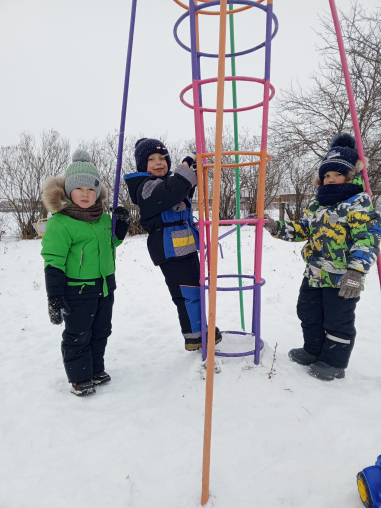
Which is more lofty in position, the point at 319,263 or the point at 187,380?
the point at 319,263

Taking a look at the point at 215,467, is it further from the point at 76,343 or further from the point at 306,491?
the point at 76,343

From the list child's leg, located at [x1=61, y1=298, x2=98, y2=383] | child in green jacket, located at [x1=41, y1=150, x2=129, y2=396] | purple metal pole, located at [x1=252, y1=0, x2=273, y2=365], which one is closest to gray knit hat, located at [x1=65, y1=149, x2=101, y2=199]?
child in green jacket, located at [x1=41, y1=150, x2=129, y2=396]

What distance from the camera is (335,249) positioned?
7.29 feet

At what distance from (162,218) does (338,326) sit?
144cm

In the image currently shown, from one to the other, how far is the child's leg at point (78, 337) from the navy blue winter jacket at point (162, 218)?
1.96 feet

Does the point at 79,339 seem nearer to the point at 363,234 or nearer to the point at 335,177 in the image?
the point at 363,234

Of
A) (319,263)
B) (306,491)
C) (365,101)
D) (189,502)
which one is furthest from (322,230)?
(365,101)

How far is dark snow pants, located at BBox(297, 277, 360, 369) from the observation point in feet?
7.33

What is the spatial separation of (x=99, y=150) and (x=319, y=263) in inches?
533

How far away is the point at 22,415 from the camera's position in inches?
81.7

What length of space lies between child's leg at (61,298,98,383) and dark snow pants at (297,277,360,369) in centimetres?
159

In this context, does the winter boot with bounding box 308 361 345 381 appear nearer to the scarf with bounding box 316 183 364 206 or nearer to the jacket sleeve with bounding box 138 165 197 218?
the scarf with bounding box 316 183 364 206

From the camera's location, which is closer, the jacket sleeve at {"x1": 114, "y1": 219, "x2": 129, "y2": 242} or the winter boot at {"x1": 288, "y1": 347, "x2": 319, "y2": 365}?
the winter boot at {"x1": 288, "y1": 347, "x2": 319, "y2": 365}

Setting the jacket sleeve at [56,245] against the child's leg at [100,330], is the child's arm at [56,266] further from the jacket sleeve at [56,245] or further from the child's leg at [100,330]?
the child's leg at [100,330]
